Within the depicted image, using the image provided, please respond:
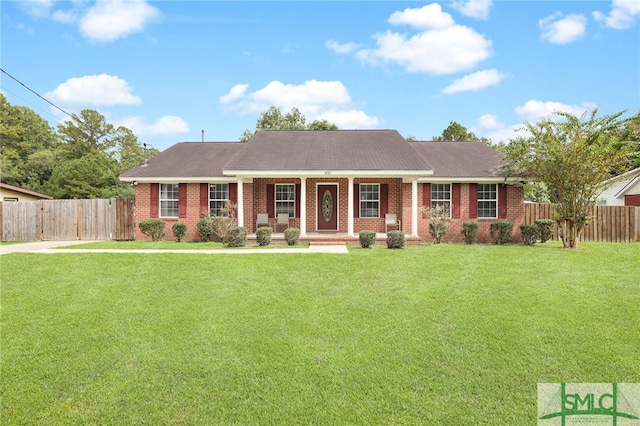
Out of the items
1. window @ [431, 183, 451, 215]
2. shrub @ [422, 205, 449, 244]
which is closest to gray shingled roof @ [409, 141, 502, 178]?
window @ [431, 183, 451, 215]

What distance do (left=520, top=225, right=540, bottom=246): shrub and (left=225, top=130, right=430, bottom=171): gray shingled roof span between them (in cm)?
454

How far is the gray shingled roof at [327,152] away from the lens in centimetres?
1527

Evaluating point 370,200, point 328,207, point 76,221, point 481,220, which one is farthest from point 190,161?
point 481,220

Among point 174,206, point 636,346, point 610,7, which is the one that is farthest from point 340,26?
A: point 636,346

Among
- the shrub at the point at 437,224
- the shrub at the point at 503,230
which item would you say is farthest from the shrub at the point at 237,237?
the shrub at the point at 503,230

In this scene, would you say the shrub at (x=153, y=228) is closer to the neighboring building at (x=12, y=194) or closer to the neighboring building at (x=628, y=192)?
the neighboring building at (x=12, y=194)

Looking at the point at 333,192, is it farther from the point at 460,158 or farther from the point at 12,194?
the point at 12,194

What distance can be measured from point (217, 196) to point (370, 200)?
679cm

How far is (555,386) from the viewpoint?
4363mm

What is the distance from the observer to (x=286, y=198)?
56.5 feet

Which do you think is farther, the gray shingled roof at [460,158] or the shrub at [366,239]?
the gray shingled roof at [460,158]

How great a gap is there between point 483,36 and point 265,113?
28124 millimetres

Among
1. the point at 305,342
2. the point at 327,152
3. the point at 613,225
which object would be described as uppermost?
the point at 327,152

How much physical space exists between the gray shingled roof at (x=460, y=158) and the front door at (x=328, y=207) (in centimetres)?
444
